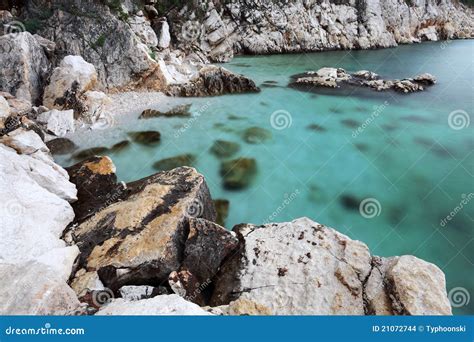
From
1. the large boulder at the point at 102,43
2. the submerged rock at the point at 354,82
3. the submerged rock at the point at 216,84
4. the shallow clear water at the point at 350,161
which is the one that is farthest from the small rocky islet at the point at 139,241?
the submerged rock at the point at 354,82

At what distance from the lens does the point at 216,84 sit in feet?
64.2

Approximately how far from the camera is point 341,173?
37.0 ft

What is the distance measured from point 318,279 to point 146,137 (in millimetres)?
10220

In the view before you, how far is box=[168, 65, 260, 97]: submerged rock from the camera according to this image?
62.2ft

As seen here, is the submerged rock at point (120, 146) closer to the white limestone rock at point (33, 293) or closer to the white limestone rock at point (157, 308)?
the white limestone rock at point (33, 293)

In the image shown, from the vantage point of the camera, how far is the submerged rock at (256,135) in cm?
1348

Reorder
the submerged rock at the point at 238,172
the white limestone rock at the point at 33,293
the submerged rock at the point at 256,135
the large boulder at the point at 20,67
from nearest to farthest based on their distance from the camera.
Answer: the white limestone rock at the point at 33,293, the submerged rock at the point at 238,172, the submerged rock at the point at 256,135, the large boulder at the point at 20,67

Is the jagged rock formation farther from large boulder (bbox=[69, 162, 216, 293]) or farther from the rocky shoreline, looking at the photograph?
large boulder (bbox=[69, 162, 216, 293])

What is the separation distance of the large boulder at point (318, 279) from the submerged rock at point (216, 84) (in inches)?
553

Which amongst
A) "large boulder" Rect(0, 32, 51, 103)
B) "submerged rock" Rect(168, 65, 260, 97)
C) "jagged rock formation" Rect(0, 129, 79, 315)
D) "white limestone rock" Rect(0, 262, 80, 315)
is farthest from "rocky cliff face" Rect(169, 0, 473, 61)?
"white limestone rock" Rect(0, 262, 80, 315)

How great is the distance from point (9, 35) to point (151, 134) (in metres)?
8.25

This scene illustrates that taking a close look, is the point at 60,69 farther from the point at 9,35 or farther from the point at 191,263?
the point at 191,263

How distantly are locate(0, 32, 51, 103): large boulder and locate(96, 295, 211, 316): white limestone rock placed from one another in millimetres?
13474
